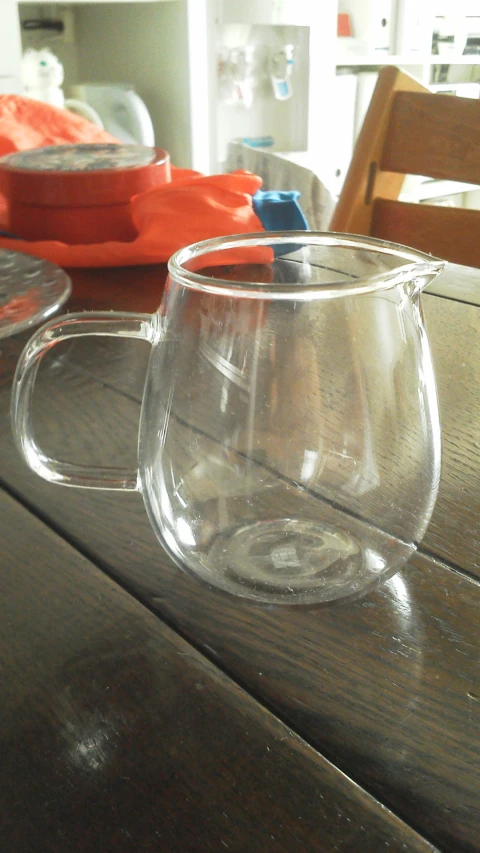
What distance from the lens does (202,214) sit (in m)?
0.59

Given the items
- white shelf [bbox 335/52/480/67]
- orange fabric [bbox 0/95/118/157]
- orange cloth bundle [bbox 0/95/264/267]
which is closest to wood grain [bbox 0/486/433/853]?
orange cloth bundle [bbox 0/95/264/267]

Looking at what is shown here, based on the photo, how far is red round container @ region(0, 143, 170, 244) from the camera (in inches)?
22.8

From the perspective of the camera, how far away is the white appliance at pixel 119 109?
1723mm

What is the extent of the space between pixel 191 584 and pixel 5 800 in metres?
0.09

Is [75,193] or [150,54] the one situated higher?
[150,54]

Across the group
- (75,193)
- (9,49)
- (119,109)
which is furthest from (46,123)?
(119,109)

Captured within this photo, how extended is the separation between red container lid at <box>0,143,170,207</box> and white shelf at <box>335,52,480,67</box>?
1757mm

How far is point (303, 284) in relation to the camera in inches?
7.4

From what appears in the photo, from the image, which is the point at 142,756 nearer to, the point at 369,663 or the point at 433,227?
the point at 369,663

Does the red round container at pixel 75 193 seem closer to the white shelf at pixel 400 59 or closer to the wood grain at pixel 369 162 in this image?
the wood grain at pixel 369 162

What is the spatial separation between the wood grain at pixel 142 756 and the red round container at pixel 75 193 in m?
0.41

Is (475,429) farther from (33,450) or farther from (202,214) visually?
(202,214)

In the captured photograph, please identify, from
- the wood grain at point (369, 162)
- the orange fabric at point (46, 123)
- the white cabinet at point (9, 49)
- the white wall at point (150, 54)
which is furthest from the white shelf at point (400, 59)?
the wood grain at point (369, 162)

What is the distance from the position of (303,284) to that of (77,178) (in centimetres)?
43
